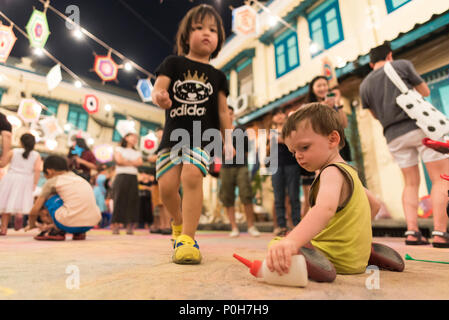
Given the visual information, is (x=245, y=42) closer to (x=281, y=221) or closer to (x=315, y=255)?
(x=281, y=221)

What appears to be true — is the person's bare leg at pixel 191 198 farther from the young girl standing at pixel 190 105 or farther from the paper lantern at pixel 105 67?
the paper lantern at pixel 105 67

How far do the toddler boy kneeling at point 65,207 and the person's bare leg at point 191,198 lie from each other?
180cm

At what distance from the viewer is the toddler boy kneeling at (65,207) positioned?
2.81 meters

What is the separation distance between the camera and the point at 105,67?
7281 millimetres

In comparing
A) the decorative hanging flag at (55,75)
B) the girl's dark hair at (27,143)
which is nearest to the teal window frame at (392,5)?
the girl's dark hair at (27,143)

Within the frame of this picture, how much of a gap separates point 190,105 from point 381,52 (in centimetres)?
217

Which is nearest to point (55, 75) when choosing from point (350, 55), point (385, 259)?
point (350, 55)

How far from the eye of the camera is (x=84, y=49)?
756cm

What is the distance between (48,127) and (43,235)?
8.58 m

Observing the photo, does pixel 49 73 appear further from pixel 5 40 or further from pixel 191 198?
pixel 191 198

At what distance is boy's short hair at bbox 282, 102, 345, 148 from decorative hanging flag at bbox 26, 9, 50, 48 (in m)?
5.79

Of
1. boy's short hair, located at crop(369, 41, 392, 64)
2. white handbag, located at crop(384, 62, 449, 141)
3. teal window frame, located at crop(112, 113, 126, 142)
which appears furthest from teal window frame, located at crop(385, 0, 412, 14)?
teal window frame, located at crop(112, 113, 126, 142)

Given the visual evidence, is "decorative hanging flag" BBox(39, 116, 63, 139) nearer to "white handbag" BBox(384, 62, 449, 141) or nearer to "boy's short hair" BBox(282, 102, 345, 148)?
"white handbag" BBox(384, 62, 449, 141)

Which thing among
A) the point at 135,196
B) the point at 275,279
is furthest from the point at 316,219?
the point at 135,196
